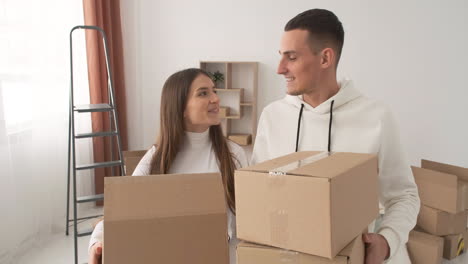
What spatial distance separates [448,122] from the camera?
3.82 m

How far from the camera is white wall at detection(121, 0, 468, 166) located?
149 inches

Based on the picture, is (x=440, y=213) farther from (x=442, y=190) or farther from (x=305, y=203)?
(x=305, y=203)

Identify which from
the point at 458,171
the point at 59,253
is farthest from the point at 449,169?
the point at 59,253

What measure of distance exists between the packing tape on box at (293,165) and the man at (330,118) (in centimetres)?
37

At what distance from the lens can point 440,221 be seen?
2.64 m

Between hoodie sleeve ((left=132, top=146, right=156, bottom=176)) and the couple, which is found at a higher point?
Result: the couple

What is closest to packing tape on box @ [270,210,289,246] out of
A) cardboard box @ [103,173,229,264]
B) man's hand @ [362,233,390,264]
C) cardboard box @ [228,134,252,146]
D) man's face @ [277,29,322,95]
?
cardboard box @ [103,173,229,264]

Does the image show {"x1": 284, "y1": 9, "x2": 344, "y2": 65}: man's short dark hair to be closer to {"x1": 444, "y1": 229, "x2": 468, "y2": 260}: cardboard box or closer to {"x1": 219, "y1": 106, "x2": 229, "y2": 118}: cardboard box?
{"x1": 444, "y1": 229, "x2": 468, "y2": 260}: cardboard box

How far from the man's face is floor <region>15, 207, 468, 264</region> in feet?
6.97

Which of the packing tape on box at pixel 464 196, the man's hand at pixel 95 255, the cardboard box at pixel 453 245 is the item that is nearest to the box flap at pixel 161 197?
the man's hand at pixel 95 255

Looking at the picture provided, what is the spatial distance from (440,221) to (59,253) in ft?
8.92

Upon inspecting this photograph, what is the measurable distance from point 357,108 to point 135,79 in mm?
3387

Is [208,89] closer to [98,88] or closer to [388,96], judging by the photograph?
[98,88]

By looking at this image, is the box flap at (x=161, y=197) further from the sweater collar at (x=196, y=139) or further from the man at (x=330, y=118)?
the sweater collar at (x=196, y=139)
